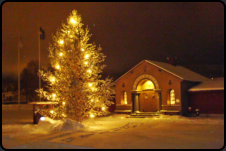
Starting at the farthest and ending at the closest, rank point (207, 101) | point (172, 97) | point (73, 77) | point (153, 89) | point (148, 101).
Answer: point (148, 101) → point (153, 89) → point (172, 97) → point (207, 101) → point (73, 77)

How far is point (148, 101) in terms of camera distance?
2928 centimetres

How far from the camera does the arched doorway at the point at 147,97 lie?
95.1 ft

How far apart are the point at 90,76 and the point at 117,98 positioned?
1190 centimetres

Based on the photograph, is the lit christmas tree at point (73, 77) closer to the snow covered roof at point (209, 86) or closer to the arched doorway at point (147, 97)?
the arched doorway at point (147, 97)

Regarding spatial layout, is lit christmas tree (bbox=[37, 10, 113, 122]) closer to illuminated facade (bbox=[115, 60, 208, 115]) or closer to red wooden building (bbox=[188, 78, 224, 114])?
illuminated facade (bbox=[115, 60, 208, 115])

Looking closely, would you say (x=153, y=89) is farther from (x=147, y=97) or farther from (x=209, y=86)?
(x=209, y=86)

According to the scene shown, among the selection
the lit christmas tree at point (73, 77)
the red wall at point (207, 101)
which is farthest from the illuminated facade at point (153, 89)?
the lit christmas tree at point (73, 77)

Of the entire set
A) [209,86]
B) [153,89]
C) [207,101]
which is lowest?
[207,101]

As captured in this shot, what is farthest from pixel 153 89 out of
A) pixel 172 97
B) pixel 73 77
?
pixel 73 77

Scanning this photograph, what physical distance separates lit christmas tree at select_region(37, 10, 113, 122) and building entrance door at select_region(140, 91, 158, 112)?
10.9 m

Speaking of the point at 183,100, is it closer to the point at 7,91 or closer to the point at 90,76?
the point at 90,76

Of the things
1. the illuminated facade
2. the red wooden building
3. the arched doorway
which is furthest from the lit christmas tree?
the red wooden building

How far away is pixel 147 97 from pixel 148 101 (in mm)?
431

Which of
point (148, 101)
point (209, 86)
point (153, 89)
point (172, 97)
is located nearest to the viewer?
point (209, 86)
